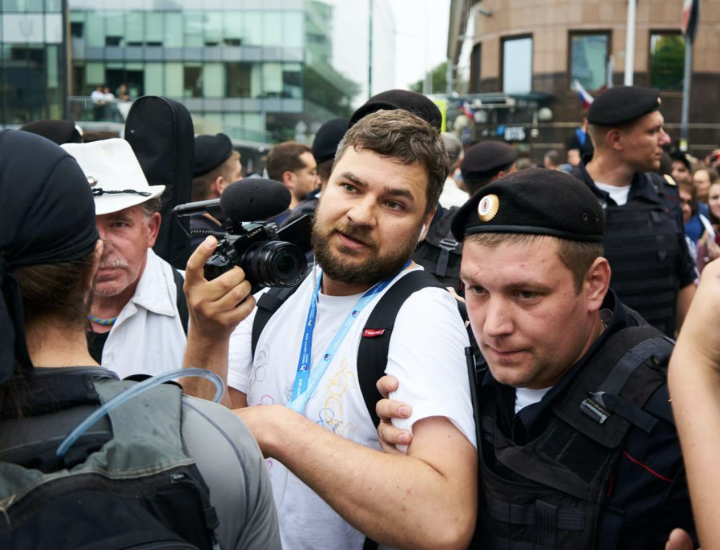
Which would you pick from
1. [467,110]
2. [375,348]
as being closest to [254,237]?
[375,348]

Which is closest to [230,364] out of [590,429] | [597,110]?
[590,429]

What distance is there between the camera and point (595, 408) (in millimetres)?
2047

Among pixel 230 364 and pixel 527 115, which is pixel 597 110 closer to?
pixel 230 364

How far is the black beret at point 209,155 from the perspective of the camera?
6609mm

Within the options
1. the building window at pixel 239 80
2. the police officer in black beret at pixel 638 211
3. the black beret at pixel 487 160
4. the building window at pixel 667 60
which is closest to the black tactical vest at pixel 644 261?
the police officer in black beret at pixel 638 211

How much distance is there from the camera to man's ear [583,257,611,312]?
226 centimetres

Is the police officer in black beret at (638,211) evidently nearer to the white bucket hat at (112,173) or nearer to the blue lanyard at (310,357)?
the blue lanyard at (310,357)

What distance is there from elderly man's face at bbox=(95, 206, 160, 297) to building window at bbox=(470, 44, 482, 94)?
35534 millimetres

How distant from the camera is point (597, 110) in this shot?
5277mm

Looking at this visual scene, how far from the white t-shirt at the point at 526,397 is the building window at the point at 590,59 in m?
33.2

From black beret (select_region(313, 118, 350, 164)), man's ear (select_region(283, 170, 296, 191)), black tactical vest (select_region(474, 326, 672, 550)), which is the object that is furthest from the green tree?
black tactical vest (select_region(474, 326, 672, 550))

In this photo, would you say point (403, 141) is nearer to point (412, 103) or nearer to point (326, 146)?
point (412, 103)

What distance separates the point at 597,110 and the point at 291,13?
195 ft

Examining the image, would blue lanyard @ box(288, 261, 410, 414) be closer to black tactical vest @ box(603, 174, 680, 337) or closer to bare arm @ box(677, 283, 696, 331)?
black tactical vest @ box(603, 174, 680, 337)
